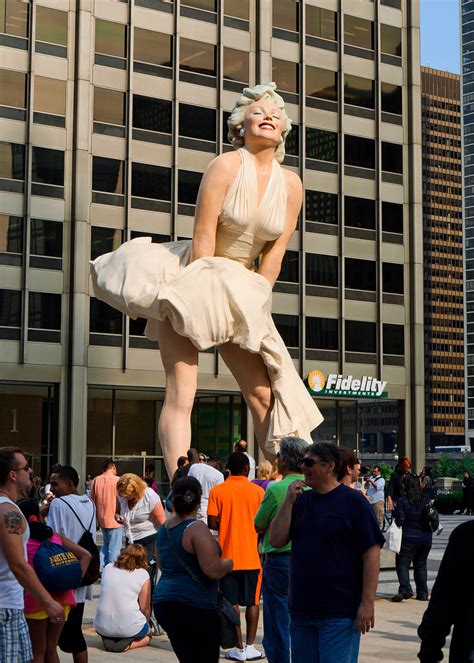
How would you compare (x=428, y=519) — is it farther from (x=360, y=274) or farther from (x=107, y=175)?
(x=360, y=274)

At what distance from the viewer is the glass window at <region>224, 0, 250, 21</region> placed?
51.1 m

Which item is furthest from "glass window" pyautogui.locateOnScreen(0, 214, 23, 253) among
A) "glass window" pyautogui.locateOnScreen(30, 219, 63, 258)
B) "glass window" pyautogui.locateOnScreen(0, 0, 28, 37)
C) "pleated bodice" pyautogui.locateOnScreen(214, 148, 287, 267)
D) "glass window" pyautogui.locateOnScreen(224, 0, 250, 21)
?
"pleated bodice" pyautogui.locateOnScreen(214, 148, 287, 267)

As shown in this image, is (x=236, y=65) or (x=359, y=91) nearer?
(x=236, y=65)

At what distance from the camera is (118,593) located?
36.7 feet

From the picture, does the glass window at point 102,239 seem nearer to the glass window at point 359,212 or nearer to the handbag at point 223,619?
the glass window at point 359,212

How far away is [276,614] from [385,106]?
48.9m

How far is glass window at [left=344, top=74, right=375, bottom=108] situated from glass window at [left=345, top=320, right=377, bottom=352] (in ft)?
34.1

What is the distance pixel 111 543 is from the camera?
50.7 feet

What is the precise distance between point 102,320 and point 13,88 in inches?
390

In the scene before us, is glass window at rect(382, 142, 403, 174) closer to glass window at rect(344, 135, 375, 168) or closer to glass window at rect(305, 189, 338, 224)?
glass window at rect(344, 135, 375, 168)

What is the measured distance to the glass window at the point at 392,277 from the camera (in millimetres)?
54094

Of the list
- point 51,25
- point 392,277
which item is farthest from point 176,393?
point 392,277

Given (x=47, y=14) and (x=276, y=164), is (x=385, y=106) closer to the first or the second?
(x=47, y=14)

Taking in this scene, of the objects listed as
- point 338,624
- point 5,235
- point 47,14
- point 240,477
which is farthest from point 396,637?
point 47,14
